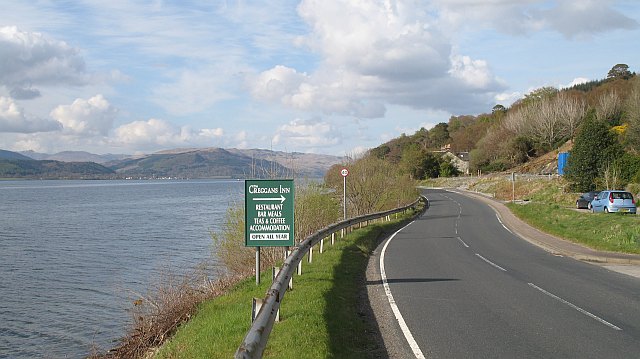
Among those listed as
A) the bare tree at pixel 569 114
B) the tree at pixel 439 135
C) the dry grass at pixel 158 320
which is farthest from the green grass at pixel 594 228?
the tree at pixel 439 135

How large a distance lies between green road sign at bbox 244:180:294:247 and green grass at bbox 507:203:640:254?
13742 millimetres

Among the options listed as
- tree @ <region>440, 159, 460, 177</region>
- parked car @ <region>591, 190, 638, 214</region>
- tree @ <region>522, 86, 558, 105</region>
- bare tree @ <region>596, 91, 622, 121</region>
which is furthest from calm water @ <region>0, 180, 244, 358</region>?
tree @ <region>522, 86, 558, 105</region>

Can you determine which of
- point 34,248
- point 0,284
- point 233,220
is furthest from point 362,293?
point 34,248

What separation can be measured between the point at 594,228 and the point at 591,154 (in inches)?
1157

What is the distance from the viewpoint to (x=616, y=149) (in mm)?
51938

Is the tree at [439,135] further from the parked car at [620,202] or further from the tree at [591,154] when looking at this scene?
the parked car at [620,202]

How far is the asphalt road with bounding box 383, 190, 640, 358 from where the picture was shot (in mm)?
8039

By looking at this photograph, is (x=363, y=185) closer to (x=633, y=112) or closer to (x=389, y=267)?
(x=389, y=267)

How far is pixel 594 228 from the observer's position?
2622 centimetres

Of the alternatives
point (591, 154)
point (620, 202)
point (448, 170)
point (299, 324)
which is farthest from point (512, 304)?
point (448, 170)

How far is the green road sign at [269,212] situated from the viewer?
12250mm

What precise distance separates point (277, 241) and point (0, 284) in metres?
14.7

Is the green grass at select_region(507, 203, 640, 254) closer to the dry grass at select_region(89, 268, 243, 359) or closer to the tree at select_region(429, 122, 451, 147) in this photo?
the dry grass at select_region(89, 268, 243, 359)

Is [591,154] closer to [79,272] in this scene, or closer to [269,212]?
[79,272]
